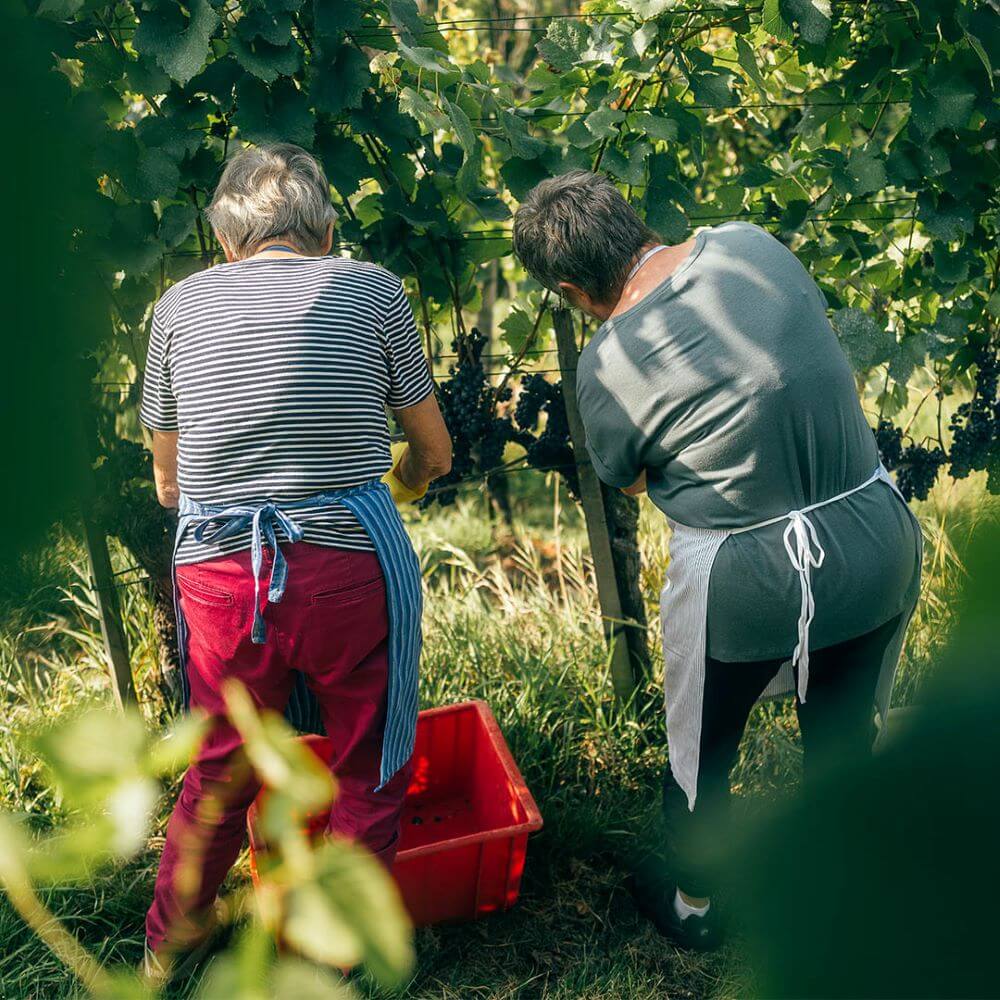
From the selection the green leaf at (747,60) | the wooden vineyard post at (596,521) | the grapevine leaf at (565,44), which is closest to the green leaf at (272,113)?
the grapevine leaf at (565,44)

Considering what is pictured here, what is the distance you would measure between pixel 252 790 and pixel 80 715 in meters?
1.54

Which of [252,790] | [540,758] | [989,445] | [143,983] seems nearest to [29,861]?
[143,983]

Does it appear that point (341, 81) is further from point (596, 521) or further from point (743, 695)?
point (743, 695)

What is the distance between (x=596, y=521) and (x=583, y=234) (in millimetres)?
1038

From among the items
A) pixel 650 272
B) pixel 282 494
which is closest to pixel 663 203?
pixel 650 272

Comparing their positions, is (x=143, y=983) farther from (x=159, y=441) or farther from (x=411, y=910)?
(x=411, y=910)

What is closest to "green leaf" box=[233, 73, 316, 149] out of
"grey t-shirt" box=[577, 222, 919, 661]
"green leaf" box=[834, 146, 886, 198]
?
"grey t-shirt" box=[577, 222, 919, 661]

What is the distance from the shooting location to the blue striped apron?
166 centimetres

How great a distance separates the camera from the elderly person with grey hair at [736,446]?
165 cm

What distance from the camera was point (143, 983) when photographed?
379 mm

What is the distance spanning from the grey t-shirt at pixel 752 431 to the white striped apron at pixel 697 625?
0.02 m

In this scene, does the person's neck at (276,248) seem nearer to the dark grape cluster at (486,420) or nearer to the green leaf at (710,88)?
the dark grape cluster at (486,420)

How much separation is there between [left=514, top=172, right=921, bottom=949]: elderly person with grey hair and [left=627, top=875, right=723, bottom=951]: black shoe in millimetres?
327

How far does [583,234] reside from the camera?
173 cm
